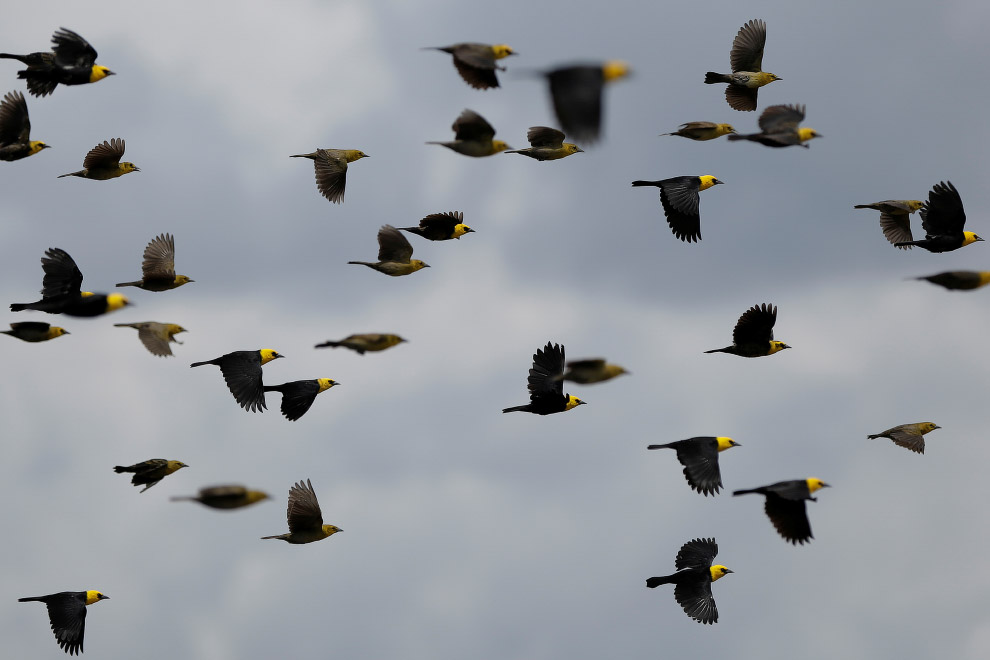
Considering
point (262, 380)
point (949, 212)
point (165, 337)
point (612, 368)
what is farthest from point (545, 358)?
point (949, 212)

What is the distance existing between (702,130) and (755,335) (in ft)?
14.9

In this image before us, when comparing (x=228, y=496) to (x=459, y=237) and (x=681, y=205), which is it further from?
(x=681, y=205)

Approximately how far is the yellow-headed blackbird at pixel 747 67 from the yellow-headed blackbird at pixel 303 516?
12.0 metres

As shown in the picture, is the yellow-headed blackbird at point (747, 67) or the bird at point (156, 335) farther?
the yellow-headed blackbird at point (747, 67)

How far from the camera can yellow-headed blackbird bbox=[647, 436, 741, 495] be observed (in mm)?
25266

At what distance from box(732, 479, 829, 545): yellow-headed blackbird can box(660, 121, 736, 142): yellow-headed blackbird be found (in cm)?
870

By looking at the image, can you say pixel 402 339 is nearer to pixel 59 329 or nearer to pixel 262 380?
pixel 262 380

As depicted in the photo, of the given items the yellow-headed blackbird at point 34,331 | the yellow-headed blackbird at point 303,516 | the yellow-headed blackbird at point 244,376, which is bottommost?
the yellow-headed blackbird at point 303,516

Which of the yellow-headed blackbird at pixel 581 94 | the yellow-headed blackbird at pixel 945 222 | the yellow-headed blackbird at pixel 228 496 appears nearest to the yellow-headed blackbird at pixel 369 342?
the yellow-headed blackbird at pixel 228 496

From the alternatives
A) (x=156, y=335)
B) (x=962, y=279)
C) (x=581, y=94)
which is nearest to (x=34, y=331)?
(x=156, y=335)

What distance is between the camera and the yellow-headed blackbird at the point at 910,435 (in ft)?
98.0

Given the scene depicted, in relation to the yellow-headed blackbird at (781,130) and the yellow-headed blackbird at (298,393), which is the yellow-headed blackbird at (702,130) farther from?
the yellow-headed blackbird at (298,393)

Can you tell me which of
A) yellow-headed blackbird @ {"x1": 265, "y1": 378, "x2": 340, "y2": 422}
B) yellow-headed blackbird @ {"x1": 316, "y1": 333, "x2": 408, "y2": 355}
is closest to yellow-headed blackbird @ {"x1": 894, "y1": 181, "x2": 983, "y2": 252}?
yellow-headed blackbird @ {"x1": 316, "y1": 333, "x2": 408, "y2": 355}

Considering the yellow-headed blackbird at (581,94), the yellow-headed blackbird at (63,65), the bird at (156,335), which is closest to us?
the yellow-headed blackbird at (581,94)
